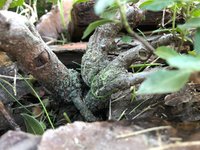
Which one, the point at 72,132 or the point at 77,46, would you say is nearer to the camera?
the point at 72,132

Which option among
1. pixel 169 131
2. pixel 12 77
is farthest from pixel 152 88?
pixel 12 77

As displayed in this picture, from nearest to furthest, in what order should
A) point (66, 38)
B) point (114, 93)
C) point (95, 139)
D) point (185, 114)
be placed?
point (95, 139)
point (185, 114)
point (114, 93)
point (66, 38)

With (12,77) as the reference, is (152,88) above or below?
above

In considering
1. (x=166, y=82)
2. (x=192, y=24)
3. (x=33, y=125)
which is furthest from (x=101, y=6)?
(x=33, y=125)

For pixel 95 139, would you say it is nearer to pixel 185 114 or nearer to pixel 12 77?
pixel 185 114

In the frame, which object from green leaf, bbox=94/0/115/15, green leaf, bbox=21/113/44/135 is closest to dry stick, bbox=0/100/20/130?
green leaf, bbox=21/113/44/135

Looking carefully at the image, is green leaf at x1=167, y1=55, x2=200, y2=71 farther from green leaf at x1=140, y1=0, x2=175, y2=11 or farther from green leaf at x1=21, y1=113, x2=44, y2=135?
green leaf at x1=21, y1=113, x2=44, y2=135
